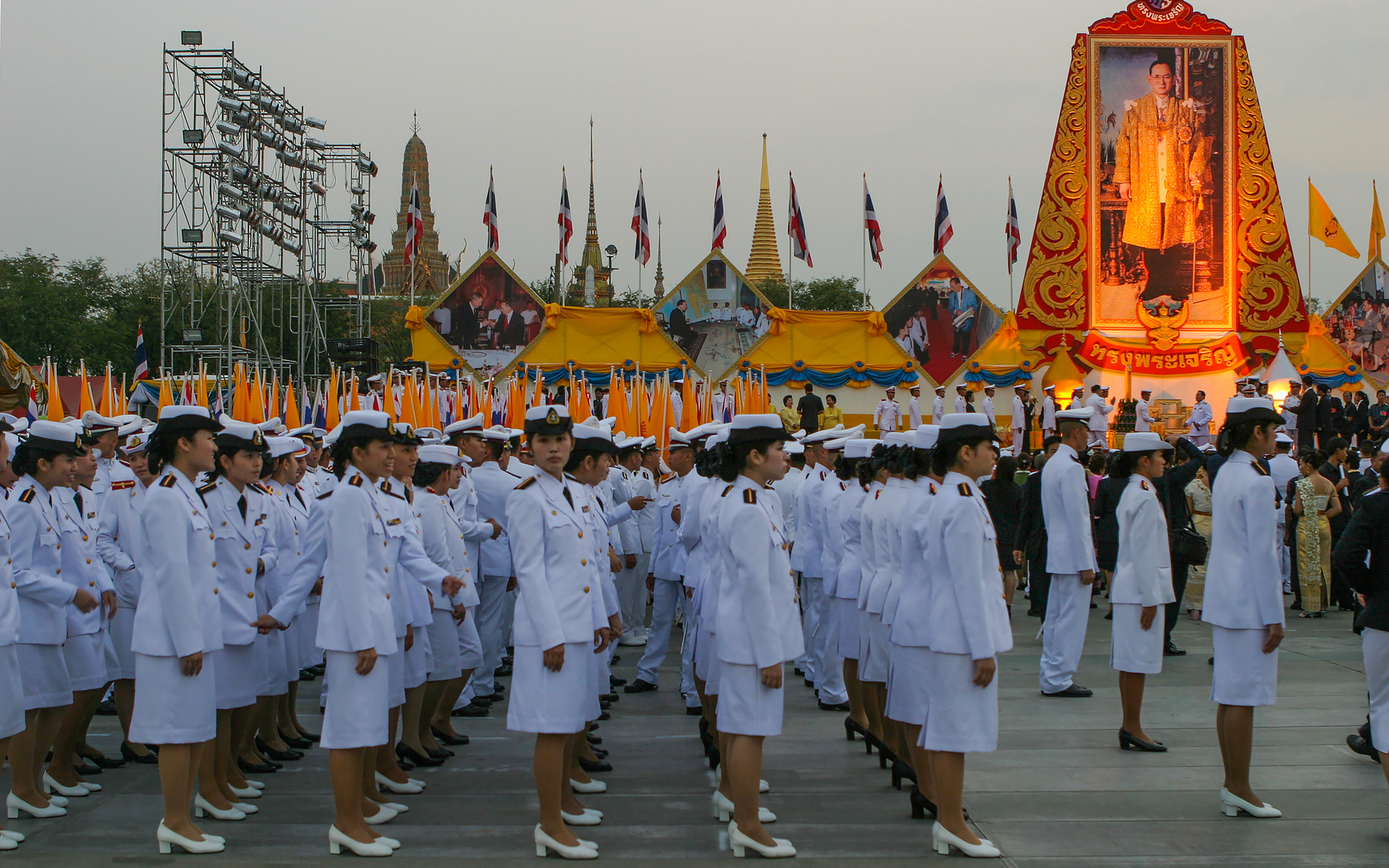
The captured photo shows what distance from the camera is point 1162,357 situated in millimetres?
31297

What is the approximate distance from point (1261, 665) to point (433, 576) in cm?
420

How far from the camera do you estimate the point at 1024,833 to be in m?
5.55

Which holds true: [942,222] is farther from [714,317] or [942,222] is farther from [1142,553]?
[1142,553]

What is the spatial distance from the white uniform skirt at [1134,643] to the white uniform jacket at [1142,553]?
3.2 inches

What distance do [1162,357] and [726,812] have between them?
28.7 m

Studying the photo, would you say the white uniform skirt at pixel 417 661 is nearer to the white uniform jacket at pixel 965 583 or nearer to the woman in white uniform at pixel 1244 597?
the white uniform jacket at pixel 965 583

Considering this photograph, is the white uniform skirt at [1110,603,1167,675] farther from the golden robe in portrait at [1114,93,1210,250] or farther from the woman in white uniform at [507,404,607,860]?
the golden robe in portrait at [1114,93,1210,250]

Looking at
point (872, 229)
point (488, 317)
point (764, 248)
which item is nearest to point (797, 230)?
point (872, 229)

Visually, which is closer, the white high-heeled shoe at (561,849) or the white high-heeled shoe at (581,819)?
the white high-heeled shoe at (561,849)

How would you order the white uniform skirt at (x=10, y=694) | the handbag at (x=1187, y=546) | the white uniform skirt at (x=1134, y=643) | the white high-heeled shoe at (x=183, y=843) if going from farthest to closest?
the handbag at (x=1187, y=546) < the white uniform skirt at (x=1134, y=643) < the white uniform skirt at (x=10, y=694) < the white high-heeled shoe at (x=183, y=843)

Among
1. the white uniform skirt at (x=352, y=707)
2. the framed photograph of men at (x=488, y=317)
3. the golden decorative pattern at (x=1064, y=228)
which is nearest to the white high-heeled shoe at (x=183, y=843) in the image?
the white uniform skirt at (x=352, y=707)

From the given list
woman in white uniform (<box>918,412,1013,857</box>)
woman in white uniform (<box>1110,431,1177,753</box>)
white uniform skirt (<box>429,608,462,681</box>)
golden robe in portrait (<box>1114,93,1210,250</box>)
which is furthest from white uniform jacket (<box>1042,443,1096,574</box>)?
golden robe in portrait (<box>1114,93,1210,250</box>)

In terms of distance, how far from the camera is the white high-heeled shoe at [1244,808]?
5730 millimetres

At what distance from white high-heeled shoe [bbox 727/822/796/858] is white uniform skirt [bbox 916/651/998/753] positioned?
77cm
